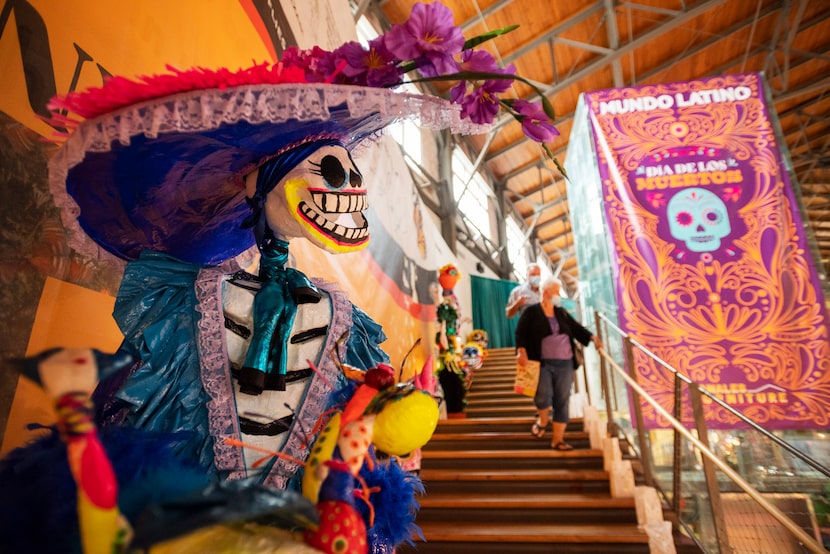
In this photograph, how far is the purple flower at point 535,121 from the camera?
1032 mm

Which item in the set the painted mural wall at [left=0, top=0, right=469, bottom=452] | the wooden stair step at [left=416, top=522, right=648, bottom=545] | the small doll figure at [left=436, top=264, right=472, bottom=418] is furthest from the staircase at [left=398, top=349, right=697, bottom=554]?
the painted mural wall at [left=0, top=0, right=469, bottom=452]

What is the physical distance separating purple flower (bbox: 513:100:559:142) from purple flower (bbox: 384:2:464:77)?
18 centimetres

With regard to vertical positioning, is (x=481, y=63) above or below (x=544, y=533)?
above

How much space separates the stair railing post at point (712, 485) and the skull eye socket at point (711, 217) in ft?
7.92

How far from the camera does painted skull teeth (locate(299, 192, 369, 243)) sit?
1.05 meters

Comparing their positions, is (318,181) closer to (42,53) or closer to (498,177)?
(42,53)

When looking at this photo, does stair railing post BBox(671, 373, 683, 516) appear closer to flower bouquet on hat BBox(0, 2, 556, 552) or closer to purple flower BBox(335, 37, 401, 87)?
flower bouquet on hat BBox(0, 2, 556, 552)

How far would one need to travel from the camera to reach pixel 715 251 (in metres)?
4.05

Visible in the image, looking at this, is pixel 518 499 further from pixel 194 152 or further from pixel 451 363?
pixel 194 152

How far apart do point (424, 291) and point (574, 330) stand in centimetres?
277

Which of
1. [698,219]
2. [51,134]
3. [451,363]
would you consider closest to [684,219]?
[698,219]

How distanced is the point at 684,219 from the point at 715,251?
1.17 ft

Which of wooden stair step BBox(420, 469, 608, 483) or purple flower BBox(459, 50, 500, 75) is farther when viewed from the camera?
wooden stair step BBox(420, 469, 608, 483)

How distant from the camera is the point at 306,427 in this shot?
38.3 inches
